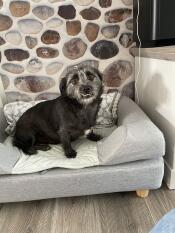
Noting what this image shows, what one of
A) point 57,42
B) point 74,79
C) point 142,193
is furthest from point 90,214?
point 57,42

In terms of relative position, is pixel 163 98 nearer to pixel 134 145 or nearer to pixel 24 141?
pixel 134 145

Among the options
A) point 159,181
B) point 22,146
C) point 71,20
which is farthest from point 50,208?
point 71,20

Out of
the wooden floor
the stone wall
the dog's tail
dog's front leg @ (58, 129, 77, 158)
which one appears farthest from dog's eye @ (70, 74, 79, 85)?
the wooden floor

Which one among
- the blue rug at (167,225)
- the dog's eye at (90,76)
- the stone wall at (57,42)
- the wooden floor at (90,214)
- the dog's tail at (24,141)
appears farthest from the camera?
the stone wall at (57,42)

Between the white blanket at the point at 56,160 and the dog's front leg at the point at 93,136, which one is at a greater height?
the white blanket at the point at 56,160

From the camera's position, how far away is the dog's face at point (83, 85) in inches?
64.3

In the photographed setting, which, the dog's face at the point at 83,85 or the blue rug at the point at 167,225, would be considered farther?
the dog's face at the point at 83,85

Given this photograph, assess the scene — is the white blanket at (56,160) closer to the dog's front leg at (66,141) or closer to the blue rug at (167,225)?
the dog's front leg at (66,141)

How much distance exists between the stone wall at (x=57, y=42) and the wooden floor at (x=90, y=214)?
1.17 m

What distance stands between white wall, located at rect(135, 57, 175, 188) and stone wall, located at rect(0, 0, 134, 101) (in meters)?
0.36

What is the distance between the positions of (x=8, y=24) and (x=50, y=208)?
5.43 ft

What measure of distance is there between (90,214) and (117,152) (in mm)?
447

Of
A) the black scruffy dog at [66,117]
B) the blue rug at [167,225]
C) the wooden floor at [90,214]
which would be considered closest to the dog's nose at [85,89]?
the black scruffy dog at [66,117]

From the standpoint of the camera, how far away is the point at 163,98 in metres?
1.68
